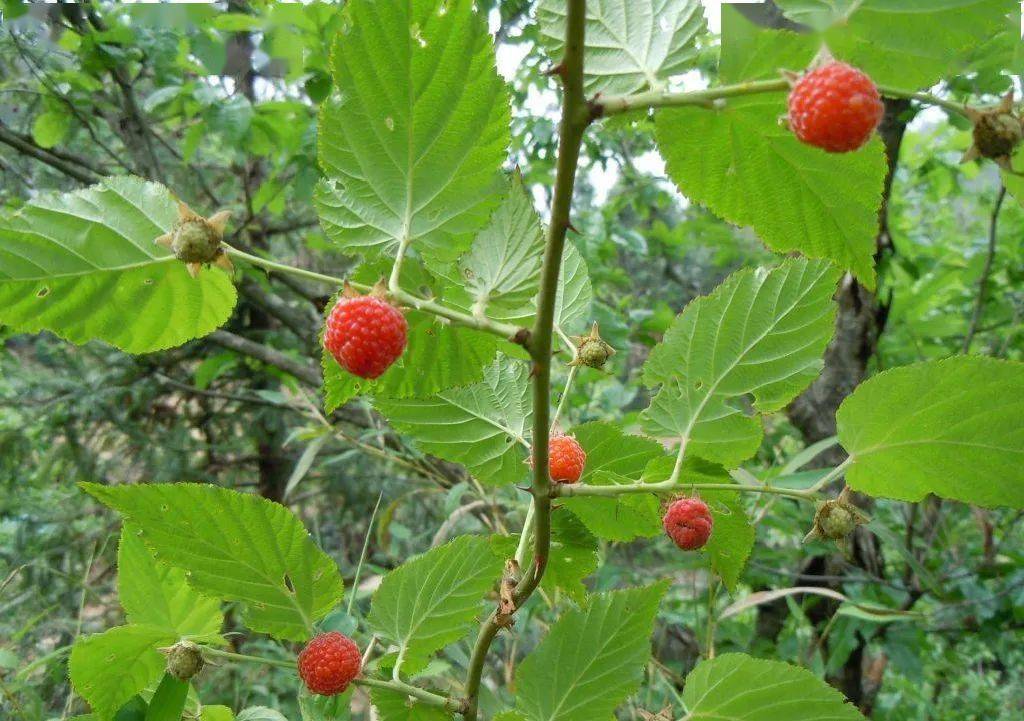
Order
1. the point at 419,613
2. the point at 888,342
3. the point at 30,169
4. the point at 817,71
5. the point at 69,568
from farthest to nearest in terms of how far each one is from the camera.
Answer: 1. the point at 30,169
2. the point at 69,568
3. the point at 888,342
4. the point at 419,613
5. the point at 817,71

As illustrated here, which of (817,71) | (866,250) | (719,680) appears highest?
(817,71)

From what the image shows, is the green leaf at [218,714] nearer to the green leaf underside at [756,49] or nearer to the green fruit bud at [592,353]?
the green fruit bud at [592,353]

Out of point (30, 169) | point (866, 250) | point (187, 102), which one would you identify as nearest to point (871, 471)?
point (866, 250)

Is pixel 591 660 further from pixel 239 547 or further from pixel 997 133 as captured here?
pixel 997 133

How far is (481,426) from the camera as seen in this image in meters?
0.59

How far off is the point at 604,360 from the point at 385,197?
7.6 inches

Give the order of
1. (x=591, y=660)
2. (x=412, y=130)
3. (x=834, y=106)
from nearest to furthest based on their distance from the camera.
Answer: (x=834, y=106) < (x=412, y=130) < (x=591, y=660)

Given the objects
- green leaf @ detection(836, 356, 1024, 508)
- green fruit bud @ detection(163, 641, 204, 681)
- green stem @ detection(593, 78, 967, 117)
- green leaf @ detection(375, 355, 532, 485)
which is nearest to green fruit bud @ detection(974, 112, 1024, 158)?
green stem @ detection(593, 78, 967, 117)

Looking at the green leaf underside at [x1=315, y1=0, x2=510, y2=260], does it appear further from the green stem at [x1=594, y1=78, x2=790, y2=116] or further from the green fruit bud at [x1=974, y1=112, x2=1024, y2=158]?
the green fruit bud at [x1=974, y1=112, x2=1024, y2=158]

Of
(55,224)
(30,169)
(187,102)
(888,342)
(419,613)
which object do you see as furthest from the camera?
(30,169)

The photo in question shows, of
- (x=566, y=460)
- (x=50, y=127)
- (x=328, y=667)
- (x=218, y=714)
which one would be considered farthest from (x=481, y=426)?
(x=50, y=127)

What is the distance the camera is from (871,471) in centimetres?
48

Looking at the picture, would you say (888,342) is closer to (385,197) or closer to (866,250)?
(866,250)

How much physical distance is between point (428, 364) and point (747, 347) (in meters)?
0.22
